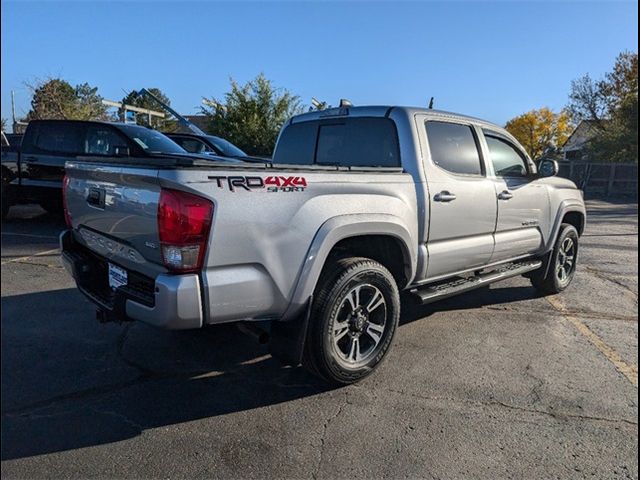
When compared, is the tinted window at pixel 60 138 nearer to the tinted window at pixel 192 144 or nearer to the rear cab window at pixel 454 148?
the tinted window at pixel 192 144

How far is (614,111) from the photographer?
3559cm

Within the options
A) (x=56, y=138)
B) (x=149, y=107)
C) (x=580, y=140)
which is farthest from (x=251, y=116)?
(x=580, y=140)

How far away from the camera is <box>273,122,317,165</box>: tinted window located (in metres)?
4.71

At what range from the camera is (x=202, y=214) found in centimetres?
254

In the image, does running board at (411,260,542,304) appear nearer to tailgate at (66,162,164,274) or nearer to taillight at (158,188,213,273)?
taillight at (158,188,213,273)

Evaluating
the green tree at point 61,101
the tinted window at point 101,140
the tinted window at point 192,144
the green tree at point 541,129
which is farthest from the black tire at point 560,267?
the green tree at point 541,129

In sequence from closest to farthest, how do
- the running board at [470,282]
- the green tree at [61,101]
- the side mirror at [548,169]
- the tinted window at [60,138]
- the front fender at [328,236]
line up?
the front fender at [328,236], the running board at [470,282], the side mirror at [548,169], the tinted window at [60,138], the green tree at [61,101]

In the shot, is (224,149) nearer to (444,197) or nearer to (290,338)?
(444,197)

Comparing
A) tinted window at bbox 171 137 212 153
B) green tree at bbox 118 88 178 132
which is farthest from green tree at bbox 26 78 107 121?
tinted window at bbox 171 137 212 153

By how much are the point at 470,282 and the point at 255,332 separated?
89.4 inches

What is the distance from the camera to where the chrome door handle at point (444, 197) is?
3.88 m

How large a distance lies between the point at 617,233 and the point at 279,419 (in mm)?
12199

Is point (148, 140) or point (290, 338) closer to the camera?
point (290, 338)

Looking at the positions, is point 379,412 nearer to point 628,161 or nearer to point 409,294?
point 409,294
